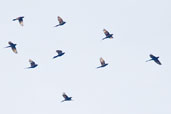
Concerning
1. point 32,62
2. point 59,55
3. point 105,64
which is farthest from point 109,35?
point 32,62

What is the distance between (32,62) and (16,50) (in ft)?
16.1

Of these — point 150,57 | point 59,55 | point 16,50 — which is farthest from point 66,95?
point 150,57

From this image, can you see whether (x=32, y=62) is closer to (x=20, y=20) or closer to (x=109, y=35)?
(x=20, y=20)

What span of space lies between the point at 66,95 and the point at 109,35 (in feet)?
59.1

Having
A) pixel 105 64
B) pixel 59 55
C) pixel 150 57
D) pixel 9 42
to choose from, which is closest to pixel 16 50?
pixel 9 42

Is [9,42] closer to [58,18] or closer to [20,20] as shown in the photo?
[20,20]

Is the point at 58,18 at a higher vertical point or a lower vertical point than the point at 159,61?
higher

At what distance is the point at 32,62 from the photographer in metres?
103

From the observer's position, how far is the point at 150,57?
104 m

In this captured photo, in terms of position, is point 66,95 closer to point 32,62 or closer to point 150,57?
point 32,62

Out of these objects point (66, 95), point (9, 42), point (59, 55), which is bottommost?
point (66, 95)

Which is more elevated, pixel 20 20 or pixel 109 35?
pixel 20 20

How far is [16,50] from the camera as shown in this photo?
4050 inches

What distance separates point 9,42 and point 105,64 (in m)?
24.2
